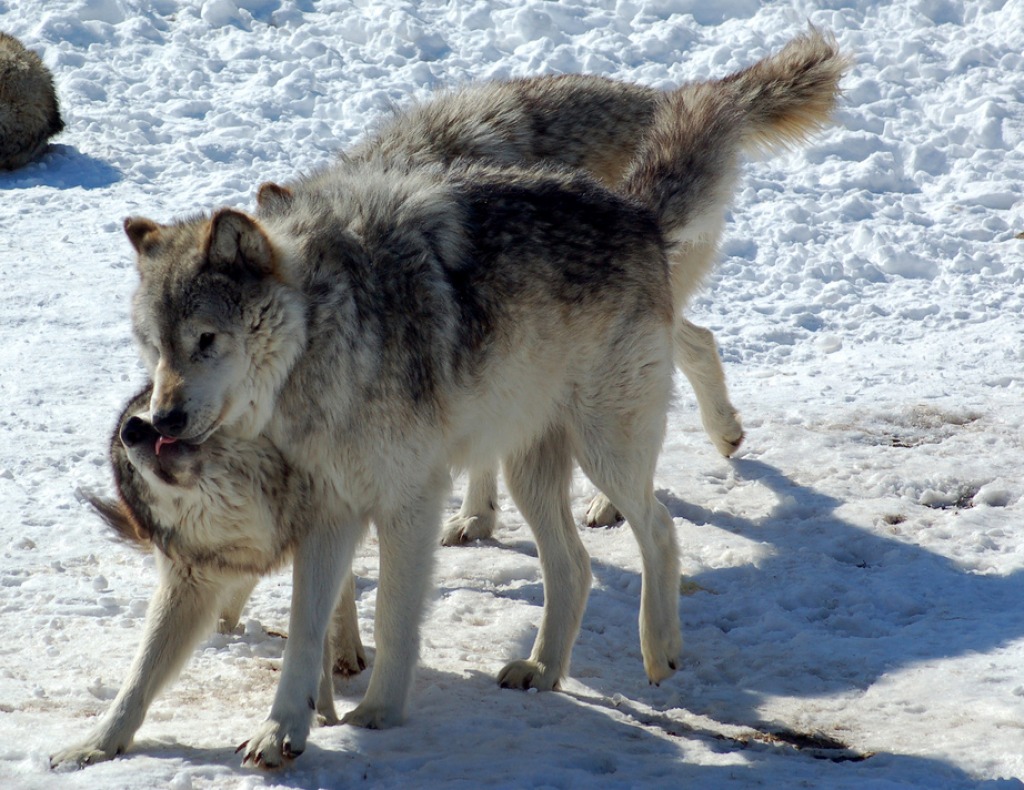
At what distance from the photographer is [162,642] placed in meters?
4.18

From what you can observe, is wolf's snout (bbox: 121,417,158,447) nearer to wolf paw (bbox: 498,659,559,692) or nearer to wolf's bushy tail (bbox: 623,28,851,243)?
wolf paw (bbox: 498,659,559,692)

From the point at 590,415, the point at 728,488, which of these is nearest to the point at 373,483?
the point at 590,415

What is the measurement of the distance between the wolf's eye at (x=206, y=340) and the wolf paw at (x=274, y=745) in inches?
48.1

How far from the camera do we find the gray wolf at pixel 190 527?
390 centimetres

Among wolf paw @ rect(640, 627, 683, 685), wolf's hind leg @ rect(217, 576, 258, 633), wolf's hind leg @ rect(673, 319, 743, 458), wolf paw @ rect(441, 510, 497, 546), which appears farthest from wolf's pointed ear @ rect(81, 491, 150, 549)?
wolf's hind leg @ rect(673, 319, 743, 458)

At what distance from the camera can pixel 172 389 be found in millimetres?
3766

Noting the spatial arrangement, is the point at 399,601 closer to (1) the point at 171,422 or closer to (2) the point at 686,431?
(1) the point at 171,422

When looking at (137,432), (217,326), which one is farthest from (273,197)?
(137,432)

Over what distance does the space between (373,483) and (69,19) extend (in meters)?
8.93

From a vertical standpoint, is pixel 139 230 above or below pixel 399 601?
above

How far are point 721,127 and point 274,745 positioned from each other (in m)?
3.50

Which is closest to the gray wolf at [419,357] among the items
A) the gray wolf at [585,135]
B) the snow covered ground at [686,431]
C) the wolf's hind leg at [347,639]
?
the snow covered ground at [686,431]

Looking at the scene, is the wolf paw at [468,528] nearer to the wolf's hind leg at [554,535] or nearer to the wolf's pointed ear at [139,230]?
the wolf's hind leg at [554,535]

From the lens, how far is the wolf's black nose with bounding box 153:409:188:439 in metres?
A: 3.72
